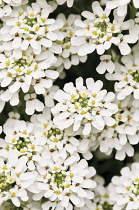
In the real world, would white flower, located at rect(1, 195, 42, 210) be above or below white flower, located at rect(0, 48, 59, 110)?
below

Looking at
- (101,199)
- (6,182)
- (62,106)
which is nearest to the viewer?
(6,182)

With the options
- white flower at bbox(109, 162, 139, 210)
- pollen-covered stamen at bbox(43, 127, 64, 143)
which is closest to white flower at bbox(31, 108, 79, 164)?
pollen-covered stamen at bbox(43, 127, 64, 143)

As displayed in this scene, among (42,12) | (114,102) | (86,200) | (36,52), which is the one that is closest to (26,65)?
(36,52)

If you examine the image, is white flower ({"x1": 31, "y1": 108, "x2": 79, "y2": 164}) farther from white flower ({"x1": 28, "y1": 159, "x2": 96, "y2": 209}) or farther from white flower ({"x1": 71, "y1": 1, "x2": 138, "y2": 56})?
white flower ({"x1": 71, "y1": 1, "x2": 138, "y2": 56})

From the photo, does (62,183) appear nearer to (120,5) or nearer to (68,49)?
(68,49)

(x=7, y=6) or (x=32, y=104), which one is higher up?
(x=7, y=6)

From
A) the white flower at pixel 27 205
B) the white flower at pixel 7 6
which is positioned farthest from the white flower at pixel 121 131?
the white flower at pixel 7 6

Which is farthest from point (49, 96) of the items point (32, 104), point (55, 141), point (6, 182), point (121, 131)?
point (6, 182)
